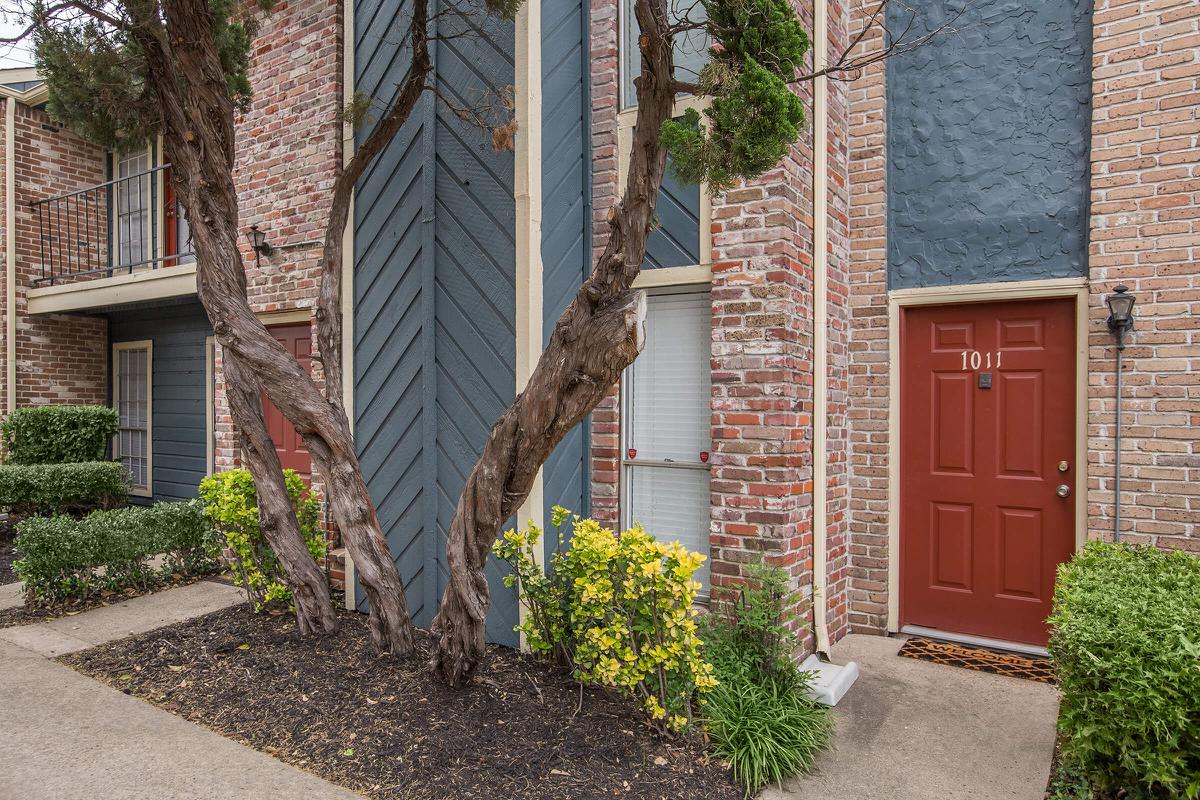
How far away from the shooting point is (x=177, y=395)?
9.16 m

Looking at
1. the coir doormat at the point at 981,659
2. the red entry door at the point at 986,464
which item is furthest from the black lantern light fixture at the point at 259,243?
the coir doormat at the point at 981,659

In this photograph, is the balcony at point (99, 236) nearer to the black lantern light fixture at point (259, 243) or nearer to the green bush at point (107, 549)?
the black lantern light fixture at point (259, 243)

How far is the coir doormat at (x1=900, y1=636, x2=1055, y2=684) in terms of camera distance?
429 cm

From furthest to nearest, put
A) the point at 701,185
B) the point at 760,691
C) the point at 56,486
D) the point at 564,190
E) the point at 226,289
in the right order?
the point at 56,486
the point at 564,190
the point at 701,185
the point at 226,289
the point at 760,691

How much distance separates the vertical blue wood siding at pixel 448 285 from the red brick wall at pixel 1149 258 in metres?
3.04

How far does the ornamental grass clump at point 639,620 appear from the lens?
3.27 metres

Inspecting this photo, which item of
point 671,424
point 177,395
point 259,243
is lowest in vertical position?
point 671,424

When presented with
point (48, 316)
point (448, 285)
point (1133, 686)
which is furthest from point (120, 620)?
point (48, 316)

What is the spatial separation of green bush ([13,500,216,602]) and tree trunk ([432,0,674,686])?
3543mm

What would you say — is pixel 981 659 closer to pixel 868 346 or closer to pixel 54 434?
pixel 868 346

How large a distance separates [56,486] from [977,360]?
29.8 ft

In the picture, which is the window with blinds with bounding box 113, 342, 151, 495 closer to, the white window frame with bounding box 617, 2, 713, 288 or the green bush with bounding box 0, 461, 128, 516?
the green bush with bounding box 0, 461, 128, 516

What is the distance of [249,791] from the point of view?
3010 millimetres

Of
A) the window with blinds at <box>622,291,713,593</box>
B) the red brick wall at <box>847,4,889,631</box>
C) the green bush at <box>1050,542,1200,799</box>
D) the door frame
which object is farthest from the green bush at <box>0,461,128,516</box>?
the green bush at <box>1050,542,1200,799</box>
